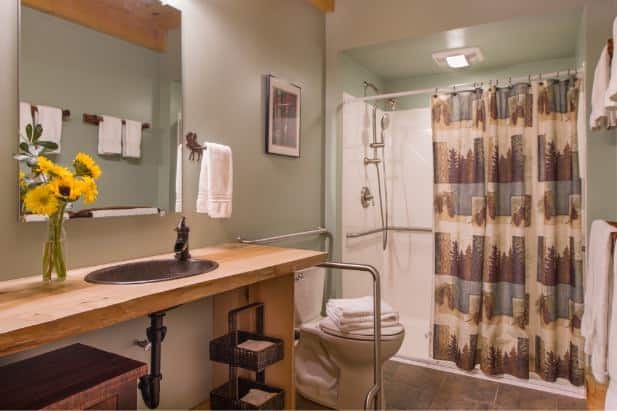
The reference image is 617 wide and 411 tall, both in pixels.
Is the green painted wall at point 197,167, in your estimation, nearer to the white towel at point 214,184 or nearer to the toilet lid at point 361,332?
the white towel at point 214,184

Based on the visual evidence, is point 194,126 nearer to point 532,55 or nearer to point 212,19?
point 212,19

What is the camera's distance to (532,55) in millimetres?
3152

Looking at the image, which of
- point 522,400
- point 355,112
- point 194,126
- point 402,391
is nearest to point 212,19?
point 194,126

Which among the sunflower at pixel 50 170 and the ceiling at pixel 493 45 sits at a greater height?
the ceiling at pixel 493 45

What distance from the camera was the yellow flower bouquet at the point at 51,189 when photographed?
3.90 ft

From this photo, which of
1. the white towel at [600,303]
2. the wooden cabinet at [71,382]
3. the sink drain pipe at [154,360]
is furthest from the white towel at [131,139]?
the white towel at [600,303]

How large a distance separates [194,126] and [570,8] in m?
2.13

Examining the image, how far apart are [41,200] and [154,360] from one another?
0.66 meters

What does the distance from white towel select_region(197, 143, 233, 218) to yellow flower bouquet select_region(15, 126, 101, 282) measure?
20.9 inches

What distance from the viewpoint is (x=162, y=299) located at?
3.72 feet

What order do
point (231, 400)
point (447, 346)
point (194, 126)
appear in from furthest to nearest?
point (447, 346) → point (194, 126) → point (231, 400)

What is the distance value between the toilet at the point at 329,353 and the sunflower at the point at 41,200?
50.4 inches

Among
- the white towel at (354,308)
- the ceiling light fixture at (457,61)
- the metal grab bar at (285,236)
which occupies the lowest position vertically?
the white towel at (354,308)

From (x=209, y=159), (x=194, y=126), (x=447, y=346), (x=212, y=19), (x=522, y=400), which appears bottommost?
(x=522, y=400)
